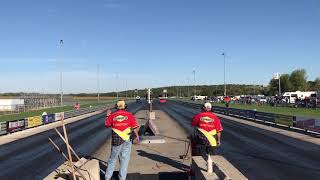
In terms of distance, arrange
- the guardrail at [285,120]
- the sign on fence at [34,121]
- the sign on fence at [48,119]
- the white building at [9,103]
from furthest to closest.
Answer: the white building at [9,103]
the sign on fence at [48,119]
the sign on fence at [34,121]
the guardrail at [285,120]

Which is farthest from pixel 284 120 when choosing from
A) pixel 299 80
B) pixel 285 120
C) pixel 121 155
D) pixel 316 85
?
pixel 316 85

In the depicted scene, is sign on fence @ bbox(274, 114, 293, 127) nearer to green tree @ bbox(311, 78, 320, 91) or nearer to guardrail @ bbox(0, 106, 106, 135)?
guardrail @ bbox(0, 106, 106, 135)

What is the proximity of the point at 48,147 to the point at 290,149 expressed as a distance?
11323mm

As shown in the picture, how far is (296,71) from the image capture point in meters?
144

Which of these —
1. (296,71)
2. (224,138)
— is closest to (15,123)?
(224,138)

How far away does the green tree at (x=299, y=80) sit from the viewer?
141500mm

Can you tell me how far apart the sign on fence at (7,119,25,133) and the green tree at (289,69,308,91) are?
11908 centimetres

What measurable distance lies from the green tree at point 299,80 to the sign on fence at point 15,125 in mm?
119082

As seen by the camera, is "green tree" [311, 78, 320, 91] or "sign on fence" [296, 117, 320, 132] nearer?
"sign on fence" [296, 117, 320, 132]

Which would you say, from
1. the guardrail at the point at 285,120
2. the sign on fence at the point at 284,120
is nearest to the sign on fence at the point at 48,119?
the guardrail at the point at 285,120

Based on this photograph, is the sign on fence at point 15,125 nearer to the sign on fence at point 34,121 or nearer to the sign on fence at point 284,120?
the sign on fence at point 34,121

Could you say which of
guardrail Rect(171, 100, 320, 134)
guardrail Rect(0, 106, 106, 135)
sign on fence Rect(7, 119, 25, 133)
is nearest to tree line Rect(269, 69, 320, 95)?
guardrail Rect(171, 100, 320, 134)

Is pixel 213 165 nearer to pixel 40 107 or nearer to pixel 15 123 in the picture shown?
pixel 15 123

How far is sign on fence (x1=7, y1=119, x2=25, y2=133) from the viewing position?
31.5 m
